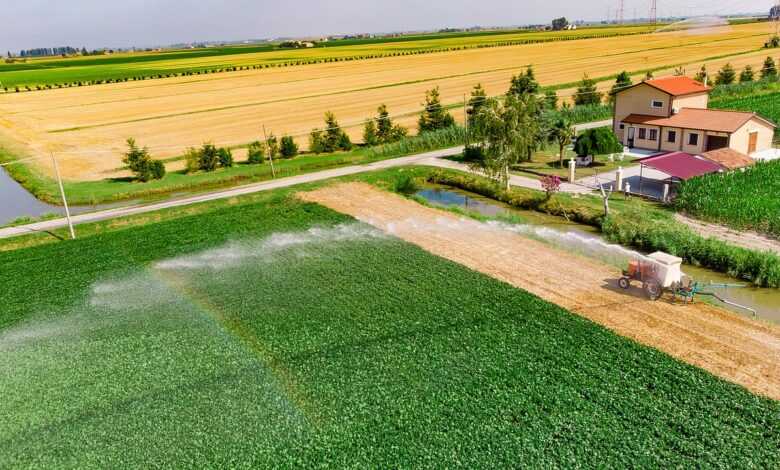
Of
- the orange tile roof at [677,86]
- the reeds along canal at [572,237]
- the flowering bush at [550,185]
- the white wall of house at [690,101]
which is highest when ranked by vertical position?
the orange tile roof at [677,86]

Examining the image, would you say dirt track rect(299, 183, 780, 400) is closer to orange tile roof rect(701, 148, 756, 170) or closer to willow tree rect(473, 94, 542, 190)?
Result: willow tree rect(473, 94, 542, 190)

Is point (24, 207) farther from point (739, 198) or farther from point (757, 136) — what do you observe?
point (757, 136)

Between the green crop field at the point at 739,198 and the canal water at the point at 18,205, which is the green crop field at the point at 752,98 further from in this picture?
the canal water at the point at 18,205

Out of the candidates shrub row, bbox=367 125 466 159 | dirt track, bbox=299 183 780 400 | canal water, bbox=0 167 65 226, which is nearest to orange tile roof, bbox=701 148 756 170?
dirt track, bbox=299 183 780 400

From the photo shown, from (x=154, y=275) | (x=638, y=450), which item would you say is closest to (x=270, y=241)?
(x=154, y=275)

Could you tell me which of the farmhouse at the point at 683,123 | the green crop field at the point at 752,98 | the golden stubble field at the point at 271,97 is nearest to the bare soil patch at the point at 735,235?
the farmhouse at the point at 683,123

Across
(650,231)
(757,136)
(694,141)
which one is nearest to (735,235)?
(650,231)

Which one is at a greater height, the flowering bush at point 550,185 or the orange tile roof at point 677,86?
the orange tile roof at point 677,86
